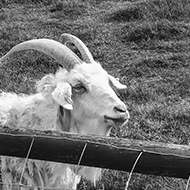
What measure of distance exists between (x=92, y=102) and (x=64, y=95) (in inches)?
10.5

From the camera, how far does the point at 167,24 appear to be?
9539mm

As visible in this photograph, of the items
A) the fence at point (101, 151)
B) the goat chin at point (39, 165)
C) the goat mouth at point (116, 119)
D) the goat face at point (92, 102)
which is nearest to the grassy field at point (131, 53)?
the goat chin at point (39, 165)

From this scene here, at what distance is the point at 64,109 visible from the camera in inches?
139

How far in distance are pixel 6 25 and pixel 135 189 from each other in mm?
7533

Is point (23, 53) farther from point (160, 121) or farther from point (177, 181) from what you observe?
point (177, 181)

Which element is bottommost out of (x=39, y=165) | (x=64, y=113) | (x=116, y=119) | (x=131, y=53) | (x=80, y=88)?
(x=131, y=53)

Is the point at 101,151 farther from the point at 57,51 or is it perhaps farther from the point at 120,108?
the point at 57,51

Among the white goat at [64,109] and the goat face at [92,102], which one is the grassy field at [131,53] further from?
the goat face at [92,102]

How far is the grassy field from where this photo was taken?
18.0 ft

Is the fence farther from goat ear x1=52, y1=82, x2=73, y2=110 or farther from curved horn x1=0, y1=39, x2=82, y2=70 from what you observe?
curved horn x1=0, y1=39, x2=82, y2=70

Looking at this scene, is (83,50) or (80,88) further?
(83,50)

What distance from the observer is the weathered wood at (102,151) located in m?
2.07

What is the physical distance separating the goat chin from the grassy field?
895mm

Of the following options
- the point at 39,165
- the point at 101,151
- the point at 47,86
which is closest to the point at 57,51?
the point at 47,86
